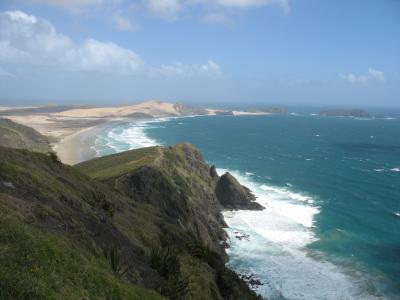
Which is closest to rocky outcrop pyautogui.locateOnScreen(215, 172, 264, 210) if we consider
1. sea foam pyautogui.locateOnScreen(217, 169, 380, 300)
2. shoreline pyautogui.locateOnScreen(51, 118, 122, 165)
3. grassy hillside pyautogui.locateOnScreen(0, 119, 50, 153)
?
sea foam pyautogui.locateOnScreen(217, 169, 380, 300)

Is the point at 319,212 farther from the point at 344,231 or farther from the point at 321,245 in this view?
the point at 321,245

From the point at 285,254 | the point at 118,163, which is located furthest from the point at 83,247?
the point at 118,163

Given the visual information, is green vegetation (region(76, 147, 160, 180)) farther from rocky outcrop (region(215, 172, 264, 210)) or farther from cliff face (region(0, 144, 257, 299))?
cliff face (region(0, 144, 257, 299))

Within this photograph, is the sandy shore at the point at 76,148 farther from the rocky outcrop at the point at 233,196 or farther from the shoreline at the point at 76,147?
the rocky outcrop at the point at 233,196

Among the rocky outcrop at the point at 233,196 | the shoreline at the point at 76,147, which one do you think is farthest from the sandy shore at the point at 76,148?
the rocky outcrop at the point at 233,196

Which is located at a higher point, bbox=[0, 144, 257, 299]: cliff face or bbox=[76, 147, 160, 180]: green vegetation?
bbox=[0, 144, 257, 299]: cliff face
